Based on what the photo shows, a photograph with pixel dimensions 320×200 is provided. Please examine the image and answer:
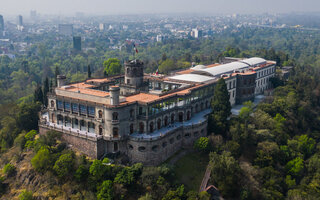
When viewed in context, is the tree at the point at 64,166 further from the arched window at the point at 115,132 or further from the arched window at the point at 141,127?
the arched window at the point at 141,127

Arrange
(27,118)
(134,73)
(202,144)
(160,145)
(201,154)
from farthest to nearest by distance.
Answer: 1. (134,73)
2. (27,118)
3. (201,154)
4. (202,144)
5. (160,145)

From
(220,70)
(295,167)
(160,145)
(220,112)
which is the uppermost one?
(220,70)

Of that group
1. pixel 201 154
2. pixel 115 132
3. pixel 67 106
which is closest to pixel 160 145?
pixel 115 132

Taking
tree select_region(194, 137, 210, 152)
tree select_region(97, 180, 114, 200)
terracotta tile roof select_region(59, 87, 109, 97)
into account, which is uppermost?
terracotta tile roof select_region(59, 87, 109, 97)

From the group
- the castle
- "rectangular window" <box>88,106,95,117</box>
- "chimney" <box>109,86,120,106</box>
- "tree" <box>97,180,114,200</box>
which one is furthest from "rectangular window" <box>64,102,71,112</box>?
"tree" <box>97,180,114,200</box>

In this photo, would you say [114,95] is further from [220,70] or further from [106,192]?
[220,70]

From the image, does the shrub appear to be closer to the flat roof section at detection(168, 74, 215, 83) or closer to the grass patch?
the grass patch

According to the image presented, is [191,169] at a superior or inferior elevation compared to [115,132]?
inferior
